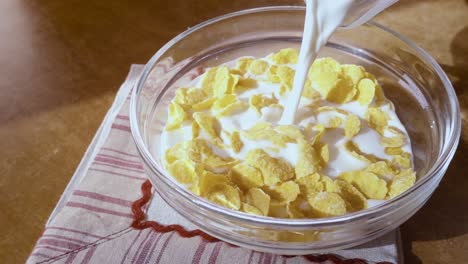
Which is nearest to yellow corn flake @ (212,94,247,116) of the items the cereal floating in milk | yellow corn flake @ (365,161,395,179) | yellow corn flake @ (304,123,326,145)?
the cereal floating in milk

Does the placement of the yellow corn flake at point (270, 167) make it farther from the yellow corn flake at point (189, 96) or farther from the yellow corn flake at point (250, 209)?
the yellow corn flake at point (189, 96)

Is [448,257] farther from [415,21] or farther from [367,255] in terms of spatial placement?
[415,21]

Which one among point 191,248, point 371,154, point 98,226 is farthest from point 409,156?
point 98,226

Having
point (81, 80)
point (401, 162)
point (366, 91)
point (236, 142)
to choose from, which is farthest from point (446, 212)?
point (81, 80)

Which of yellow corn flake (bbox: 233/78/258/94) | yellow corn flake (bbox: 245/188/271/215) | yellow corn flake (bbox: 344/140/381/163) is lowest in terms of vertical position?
yellow corn flake (bbox: 344/140/381/163)

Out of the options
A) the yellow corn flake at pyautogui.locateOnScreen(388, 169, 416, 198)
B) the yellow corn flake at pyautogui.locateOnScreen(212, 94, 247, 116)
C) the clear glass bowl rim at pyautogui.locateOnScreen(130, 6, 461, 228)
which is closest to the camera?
the clear glass bowl rim at pyautogui.locateOnScreen(130, 6, 461, 228)

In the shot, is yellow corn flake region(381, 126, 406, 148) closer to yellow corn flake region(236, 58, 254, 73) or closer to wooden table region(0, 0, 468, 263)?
wooden table region(0, 0, 468, 263)

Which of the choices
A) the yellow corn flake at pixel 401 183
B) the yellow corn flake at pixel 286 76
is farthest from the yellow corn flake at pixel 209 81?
the yellow corn flake at pixel 401 183
